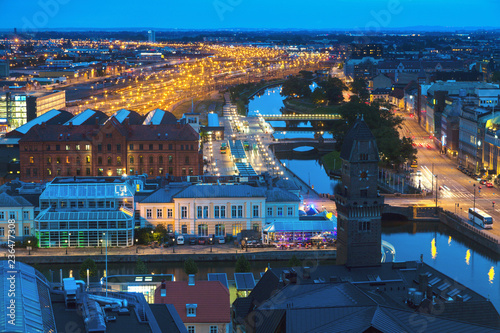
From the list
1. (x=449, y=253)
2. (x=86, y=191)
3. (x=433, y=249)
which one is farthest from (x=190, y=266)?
(x=449, y=253)

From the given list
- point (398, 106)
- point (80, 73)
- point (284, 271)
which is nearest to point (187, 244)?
point (284, 271)

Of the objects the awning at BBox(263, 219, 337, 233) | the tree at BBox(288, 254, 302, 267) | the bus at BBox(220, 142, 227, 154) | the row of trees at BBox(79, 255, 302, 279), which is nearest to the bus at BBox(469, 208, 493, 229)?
the awning at BBox(263, 219, 337, 233)

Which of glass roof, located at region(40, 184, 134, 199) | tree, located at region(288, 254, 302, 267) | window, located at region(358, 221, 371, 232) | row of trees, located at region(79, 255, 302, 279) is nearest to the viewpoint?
window, located at region(358, 221, 371, 232)

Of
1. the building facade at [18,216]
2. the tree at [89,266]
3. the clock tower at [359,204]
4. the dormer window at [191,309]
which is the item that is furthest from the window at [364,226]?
the building facade at [18,216]

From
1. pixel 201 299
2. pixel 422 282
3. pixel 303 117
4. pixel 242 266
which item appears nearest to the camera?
pixel 422 282

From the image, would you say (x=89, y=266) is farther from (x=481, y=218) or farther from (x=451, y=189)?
(x=451, y=189)

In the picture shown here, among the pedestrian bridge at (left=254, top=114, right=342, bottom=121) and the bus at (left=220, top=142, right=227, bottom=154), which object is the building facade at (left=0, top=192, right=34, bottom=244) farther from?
the pedestrian bridge at (left=254, top=114, right=342, bottom=121)
